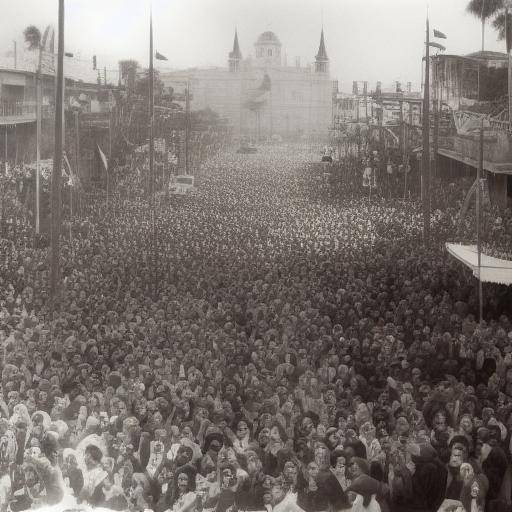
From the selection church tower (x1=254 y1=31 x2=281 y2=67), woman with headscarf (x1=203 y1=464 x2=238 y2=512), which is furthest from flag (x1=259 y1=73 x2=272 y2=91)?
woman with headscarf (x1=203 y1=464 x2=238 y2=512)

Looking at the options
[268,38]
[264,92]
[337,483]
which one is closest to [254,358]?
[337,483]

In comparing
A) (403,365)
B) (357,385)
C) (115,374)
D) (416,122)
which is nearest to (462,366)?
(403,365)

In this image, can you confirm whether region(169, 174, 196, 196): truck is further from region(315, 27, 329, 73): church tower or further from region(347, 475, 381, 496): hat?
region(347, 475, 381, 496): hat

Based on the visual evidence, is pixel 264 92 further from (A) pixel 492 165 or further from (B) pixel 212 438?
(B) pixel 212 438

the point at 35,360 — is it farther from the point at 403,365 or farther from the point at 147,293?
the point at 403,365

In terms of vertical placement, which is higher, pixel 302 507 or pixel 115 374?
pixel 115 374

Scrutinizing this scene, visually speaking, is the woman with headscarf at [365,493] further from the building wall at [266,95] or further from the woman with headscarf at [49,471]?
the building wall at [266,95]

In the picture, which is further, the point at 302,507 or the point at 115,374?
the point at 115,374
